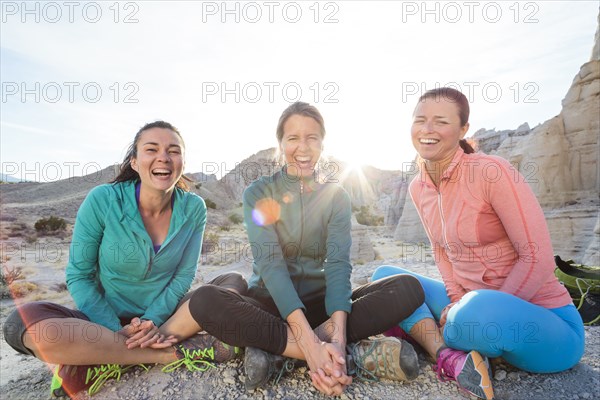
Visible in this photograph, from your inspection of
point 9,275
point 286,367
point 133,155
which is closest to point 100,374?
point 286,367

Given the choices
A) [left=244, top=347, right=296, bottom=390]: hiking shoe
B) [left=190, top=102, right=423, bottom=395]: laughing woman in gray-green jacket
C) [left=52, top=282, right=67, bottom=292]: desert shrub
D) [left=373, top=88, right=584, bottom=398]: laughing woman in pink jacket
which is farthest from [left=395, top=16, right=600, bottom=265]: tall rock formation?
[left=52, top=282, right=67, bottom=292]: desert shrub

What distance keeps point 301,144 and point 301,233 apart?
67 cm

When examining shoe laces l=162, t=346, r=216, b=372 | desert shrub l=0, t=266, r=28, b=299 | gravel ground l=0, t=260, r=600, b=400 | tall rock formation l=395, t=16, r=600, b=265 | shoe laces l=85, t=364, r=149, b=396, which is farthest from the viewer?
tall rock formation l=395, t=16, r=600, b=265

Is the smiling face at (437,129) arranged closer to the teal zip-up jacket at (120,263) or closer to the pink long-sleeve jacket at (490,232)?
the pink long-sleeve jacket at (490,232)

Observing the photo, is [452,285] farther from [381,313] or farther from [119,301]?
[119,301]

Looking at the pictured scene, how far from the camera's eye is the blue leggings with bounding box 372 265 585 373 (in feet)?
6.51

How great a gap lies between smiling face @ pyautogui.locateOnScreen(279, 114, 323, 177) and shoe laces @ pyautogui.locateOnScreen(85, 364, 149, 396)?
1.78 m

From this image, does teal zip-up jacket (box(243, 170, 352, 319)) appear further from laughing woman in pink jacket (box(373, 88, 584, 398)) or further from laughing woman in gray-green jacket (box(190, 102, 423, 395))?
laughing woman in pink jacket (box(373, 88, 584, 398))

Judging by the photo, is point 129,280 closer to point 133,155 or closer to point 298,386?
point 133,155

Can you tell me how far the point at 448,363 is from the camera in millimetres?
2135

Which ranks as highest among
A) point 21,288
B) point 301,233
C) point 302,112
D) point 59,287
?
point 302,112

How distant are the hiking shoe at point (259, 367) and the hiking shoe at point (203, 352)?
1.26 feet

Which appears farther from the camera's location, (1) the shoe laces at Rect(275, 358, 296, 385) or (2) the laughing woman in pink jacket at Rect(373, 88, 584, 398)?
(1) the shoe laces at Rect(275, 358, 296, 385)

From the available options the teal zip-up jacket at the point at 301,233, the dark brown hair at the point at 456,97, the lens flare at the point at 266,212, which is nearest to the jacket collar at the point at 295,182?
the teal zip-up jacket at the point at 301,233
